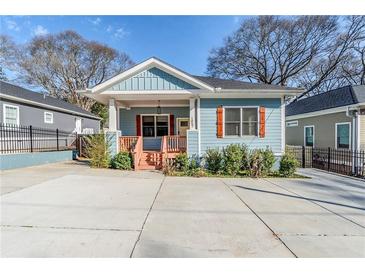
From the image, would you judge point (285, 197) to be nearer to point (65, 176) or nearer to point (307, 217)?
point (307, 217)

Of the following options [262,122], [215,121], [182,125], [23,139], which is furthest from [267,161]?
[23,139]

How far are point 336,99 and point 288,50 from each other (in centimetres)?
1512

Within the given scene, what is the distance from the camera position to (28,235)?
303 centimetres

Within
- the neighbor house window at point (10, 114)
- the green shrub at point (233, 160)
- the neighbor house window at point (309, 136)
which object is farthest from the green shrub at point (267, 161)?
the neighbor house window at point (10, 114)

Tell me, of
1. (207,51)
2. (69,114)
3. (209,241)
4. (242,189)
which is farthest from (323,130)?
(207,51)

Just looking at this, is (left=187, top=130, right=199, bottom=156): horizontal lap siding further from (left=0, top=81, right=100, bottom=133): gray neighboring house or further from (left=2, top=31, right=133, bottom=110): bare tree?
(left=2, top=31, right=133, bottom=110): bare tree

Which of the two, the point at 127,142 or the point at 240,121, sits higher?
the point at 240,121

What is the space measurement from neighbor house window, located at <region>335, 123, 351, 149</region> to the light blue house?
415 cm

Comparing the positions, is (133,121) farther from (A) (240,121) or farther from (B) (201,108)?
(A) (240,121)

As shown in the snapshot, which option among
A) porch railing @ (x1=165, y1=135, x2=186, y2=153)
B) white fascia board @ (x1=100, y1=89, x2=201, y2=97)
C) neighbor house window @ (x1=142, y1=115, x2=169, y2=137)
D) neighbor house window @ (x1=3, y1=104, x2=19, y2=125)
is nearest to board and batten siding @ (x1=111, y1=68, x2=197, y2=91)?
white fascia board @ (x1=100, y1=89, x2=201, y2=97)

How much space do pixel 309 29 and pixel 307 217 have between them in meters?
24.6

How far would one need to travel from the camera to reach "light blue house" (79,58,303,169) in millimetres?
8922

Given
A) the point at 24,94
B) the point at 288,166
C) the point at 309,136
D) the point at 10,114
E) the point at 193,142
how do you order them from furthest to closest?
the point at 309,136
the point at 24,94
the point at 10,114
the point at 193,142
the point at 288,166

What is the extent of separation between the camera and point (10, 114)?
10883 mm
